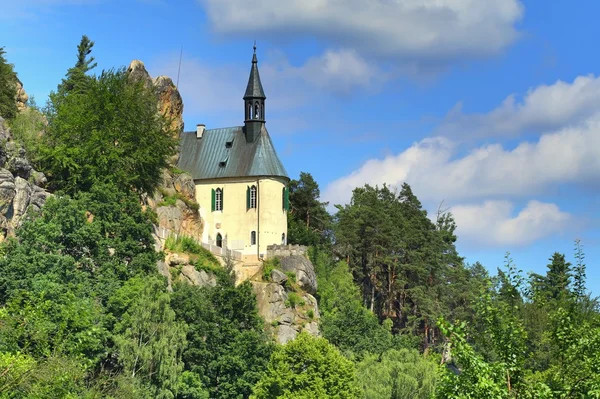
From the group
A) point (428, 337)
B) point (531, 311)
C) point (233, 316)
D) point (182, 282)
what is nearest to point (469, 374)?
point (233, 316)

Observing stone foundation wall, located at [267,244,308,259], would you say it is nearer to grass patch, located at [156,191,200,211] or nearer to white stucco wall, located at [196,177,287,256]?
white stucco wall, located at [196,177,287,256]

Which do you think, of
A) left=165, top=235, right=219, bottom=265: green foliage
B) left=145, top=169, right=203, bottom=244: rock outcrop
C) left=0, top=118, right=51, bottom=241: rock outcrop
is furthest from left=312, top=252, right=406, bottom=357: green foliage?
left=0, top=118, right=51, bottom=241: rock outcrop

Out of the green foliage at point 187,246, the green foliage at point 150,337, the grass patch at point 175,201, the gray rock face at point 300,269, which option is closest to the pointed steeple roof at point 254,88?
the grass patch at point 175,201

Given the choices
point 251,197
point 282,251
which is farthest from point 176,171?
point 282,251

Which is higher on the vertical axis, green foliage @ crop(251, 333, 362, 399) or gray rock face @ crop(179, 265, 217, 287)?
gray rock face @ crop(179, 265, 217, 287)

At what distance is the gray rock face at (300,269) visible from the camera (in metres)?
66.8

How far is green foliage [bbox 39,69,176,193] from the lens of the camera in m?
55.0

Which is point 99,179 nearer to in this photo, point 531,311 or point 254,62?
point 254,62

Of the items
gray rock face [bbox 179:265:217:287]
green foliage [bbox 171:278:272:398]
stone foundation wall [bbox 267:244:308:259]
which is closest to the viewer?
green foliage [bbox 171:278:272:398]

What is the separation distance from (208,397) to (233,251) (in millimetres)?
20393

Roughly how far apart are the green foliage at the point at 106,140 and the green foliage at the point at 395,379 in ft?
56.3

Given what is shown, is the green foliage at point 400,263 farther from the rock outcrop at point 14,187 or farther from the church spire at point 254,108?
the rock outcrop at point 14,187

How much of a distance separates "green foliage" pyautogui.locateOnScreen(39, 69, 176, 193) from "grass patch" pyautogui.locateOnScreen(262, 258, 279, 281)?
10308 millimetres

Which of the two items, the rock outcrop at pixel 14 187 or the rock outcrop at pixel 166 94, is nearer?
the rock outcrop at pixel 14 187
